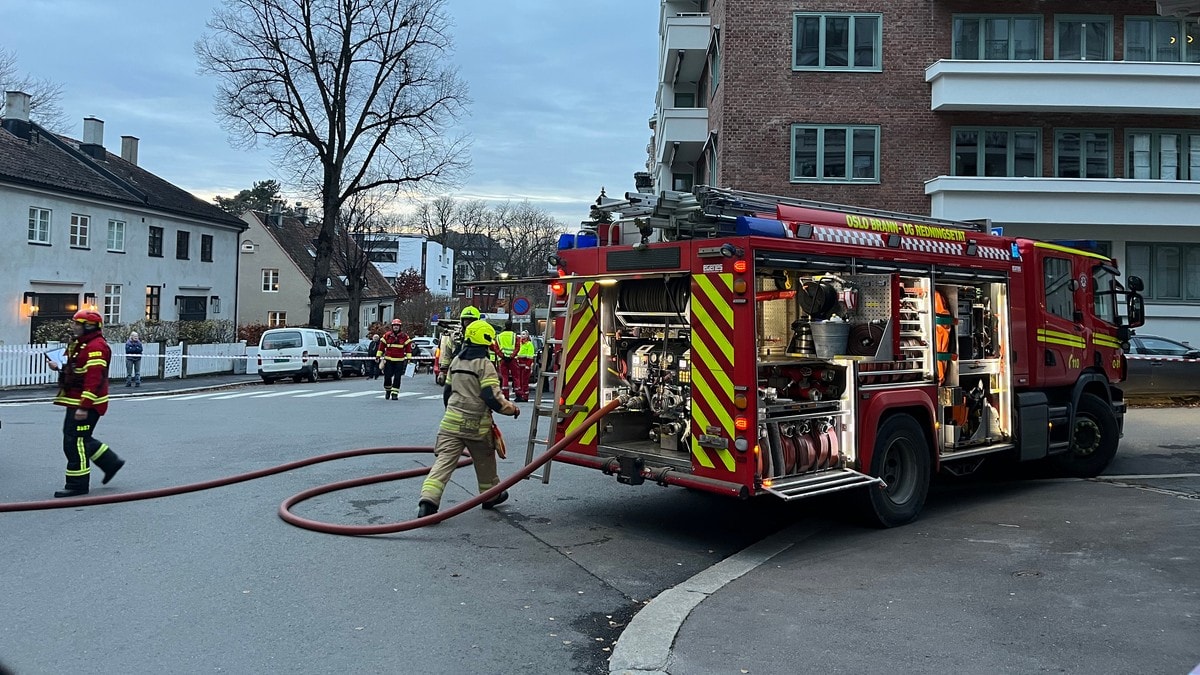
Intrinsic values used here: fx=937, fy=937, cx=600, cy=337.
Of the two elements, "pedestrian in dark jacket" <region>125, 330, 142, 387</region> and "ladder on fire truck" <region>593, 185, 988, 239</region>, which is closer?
"ladder on fire truck" <region>593, 185, 988, 239</region>

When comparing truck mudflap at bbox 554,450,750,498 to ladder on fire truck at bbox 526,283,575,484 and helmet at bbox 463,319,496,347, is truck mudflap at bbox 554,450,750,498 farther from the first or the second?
helmet at bbox 463,319,496,347

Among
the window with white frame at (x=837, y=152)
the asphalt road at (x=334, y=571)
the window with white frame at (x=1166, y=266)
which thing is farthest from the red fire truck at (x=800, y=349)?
the window with white frame at (x=1166, y=266)

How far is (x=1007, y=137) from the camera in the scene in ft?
77.5

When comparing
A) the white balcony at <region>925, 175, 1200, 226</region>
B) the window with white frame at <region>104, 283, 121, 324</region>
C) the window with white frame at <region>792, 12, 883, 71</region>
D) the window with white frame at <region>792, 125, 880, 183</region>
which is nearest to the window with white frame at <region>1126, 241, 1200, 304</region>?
the white balcony at <region>925, 175, 1200, 226</region>

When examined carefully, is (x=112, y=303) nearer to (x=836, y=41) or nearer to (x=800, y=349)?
(x=836, y=41)

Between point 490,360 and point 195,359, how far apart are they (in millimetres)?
Answer: 25430

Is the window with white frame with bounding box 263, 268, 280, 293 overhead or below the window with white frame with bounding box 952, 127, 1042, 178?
below

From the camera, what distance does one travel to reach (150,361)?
28203 millimetres

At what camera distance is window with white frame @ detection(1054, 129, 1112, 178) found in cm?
2361

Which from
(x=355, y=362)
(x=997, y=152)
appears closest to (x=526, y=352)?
(x=997, y=152)

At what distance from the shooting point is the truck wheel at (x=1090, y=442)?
1009cm

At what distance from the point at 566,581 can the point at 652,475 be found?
1236 mm

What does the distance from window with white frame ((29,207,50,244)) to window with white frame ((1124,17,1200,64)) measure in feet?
108

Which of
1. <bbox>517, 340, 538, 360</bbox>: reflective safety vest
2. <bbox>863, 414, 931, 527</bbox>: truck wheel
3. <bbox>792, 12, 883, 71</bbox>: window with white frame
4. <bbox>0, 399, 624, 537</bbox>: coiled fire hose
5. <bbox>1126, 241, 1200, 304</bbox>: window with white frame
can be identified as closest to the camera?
<bbox>0, 399, 624, 537</bbox>: coiled fire hose
